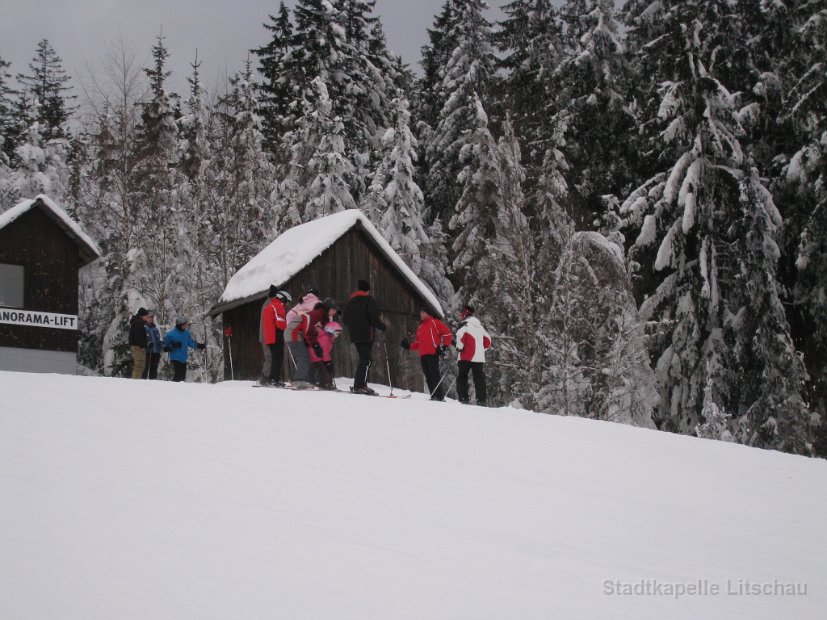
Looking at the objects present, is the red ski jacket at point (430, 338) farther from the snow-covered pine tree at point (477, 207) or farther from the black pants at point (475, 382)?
the snow-covered pine tree at point (477, 207)

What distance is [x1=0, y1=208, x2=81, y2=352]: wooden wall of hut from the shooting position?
26.2 meters

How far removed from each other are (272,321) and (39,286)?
16101 mm

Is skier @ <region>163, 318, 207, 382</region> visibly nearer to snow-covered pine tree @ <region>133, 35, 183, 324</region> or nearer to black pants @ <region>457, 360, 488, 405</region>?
black pants @ <region>457, 360, 488, 405</region>

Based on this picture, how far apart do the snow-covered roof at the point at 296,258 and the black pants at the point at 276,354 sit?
24.4 ft

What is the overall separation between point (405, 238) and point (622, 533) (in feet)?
83.3

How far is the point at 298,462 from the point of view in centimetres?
798

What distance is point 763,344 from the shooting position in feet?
72.6

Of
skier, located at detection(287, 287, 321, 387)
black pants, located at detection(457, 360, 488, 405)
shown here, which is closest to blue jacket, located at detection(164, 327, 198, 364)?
skier, located at detection(287, 287, 321, 387)

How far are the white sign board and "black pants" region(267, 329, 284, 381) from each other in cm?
1517

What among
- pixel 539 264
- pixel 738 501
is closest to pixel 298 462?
pixel 738 501

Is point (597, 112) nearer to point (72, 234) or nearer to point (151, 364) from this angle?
point (72, 234)

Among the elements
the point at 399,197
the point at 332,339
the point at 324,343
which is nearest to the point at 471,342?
the point at 332,339

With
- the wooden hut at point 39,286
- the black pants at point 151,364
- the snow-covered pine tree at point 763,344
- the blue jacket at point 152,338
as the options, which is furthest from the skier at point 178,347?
the snow-covered pine tree at point 763,344

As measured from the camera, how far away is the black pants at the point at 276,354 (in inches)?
546
